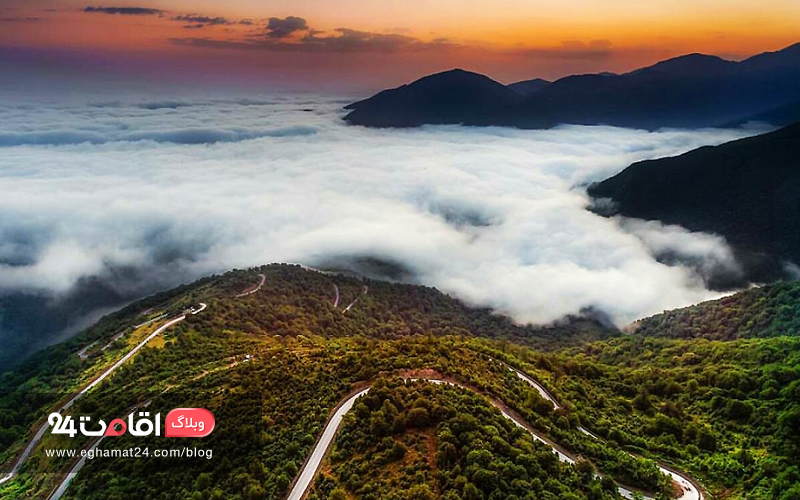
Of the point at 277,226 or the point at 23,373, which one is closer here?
the point at 23,373

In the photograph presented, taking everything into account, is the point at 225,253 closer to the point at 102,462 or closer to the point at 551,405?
the point at 102,462

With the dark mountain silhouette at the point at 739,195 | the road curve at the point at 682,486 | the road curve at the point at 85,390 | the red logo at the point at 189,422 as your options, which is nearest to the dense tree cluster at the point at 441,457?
the road curve at the point at 682,486

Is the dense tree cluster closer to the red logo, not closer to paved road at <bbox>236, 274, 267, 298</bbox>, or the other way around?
the red logo

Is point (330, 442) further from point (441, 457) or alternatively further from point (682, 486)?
point (682, 486)

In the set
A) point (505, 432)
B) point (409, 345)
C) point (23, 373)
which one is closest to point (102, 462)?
point (409, 345)

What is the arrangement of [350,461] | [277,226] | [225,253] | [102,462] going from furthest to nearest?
[277,226]
[225,253]
[102,462]
[350,461]

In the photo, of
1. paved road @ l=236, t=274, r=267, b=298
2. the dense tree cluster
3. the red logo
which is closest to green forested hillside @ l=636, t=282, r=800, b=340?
the dense tree cluster

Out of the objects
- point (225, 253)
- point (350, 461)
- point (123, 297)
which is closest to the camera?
point (350, 461)
